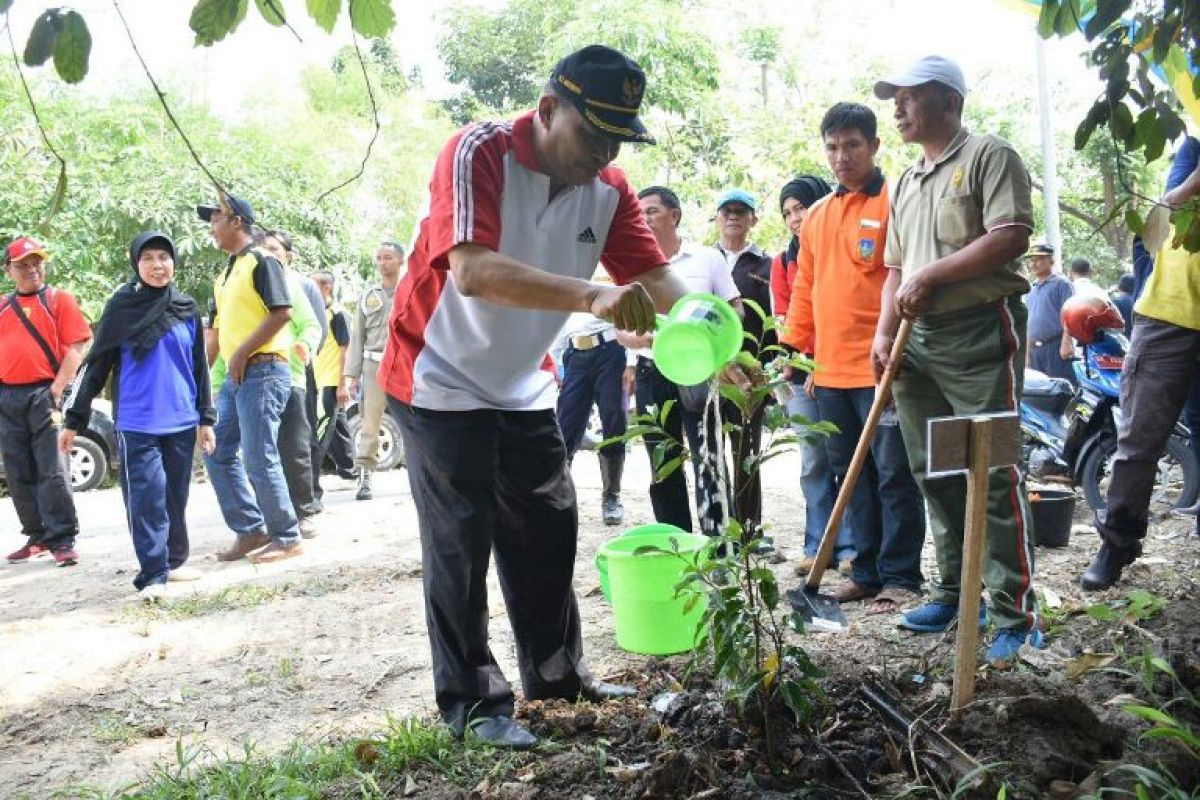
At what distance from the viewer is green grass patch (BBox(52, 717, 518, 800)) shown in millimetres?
2748

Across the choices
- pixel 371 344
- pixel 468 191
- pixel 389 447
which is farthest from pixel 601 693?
pixel 389 447

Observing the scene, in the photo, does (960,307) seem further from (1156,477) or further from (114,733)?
(114,733)

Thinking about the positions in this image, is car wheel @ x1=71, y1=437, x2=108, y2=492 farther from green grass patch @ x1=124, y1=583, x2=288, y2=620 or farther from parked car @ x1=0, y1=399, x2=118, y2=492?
green grass patch @ x1=124, y1=583, x2=288, y2=620

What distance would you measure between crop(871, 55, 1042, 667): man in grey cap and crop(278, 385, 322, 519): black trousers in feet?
13.9

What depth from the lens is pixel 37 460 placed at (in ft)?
21.4

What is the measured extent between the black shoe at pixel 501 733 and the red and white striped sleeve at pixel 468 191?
1345 millimetres

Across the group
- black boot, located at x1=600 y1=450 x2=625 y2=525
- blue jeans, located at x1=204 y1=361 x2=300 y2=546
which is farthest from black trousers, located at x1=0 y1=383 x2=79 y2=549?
black boot, located at x1=600 y1=450 x2=625 y2=525

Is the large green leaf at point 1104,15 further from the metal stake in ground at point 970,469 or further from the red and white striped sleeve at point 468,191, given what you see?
the red and white striped sleeve at point 468,191

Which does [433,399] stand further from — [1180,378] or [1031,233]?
[1180,378]

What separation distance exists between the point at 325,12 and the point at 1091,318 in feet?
18.3

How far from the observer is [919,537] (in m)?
4.50

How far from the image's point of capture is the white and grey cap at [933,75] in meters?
3.61

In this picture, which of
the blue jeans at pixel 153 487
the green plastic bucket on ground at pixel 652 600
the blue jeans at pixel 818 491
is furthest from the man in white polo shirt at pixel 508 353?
the blue jeans at pixel 153 487

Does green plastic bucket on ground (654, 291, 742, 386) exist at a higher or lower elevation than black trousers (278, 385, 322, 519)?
higher
